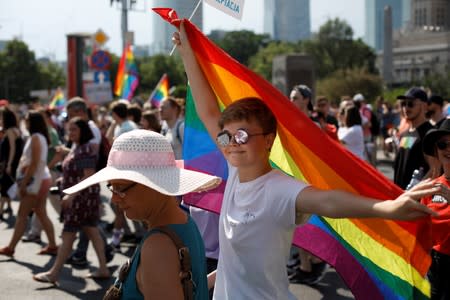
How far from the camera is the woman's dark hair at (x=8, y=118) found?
10323mm

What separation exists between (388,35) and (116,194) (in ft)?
242

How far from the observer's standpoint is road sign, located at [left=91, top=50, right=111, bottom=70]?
21.8m

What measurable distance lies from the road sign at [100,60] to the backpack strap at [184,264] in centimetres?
1957

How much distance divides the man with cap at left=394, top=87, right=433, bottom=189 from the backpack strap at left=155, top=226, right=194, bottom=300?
13.5 feet

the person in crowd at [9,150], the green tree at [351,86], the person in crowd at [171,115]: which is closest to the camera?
the person in crowd at [171,115]

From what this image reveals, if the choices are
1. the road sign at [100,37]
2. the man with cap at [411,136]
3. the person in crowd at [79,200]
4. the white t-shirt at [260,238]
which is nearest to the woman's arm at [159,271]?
the white t-shirt at [260,238]

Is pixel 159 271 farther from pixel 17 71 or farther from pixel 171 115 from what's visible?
pixel 17 71

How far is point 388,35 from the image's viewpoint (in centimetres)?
7388

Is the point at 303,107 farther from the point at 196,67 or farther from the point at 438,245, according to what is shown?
the point at 196,67

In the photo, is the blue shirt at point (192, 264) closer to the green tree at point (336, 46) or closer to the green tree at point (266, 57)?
the green tree at point (336, 46)

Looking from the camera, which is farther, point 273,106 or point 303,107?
point 303,107

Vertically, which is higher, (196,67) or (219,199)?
(196,67)

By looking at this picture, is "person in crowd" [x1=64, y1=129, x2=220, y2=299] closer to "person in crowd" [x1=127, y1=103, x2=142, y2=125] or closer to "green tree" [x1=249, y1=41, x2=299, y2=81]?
"person in crowd" [x1=127, y1=103, x2=142, y2=125]

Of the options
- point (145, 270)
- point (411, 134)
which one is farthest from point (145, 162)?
point (411, 134)
